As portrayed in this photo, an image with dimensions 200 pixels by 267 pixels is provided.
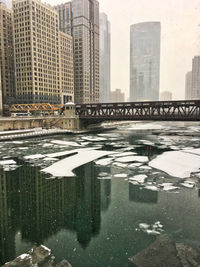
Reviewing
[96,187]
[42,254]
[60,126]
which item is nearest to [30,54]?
[60,126]

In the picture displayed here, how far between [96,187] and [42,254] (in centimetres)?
1004

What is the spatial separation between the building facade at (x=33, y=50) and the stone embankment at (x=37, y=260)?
118205 mm

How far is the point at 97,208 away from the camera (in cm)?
1574

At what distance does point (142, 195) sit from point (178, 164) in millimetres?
11570

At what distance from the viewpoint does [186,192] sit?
1792cm

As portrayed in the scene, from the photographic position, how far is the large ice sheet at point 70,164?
2405 cm

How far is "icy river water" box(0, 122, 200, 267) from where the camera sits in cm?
1107

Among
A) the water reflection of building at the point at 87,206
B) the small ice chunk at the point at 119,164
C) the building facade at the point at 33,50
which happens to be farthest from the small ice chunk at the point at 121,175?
the building facade at the point at 33,50

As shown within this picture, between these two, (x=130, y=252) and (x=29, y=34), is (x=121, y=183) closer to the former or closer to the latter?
(x=130, y=252)

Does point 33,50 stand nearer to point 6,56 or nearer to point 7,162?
point 6,56

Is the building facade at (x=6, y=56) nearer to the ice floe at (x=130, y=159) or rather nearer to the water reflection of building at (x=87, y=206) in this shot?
the ice floe at (x=130, y=159)

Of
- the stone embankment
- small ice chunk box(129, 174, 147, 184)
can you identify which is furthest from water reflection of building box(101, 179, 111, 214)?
the stone embankment

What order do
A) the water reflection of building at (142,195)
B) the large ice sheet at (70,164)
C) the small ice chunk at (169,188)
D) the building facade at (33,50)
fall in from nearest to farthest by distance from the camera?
the water reflection of building at (142,195) → the small ice chunk at (169,188) → the large ice sheet at (70,164) → the building facade at (33,50)

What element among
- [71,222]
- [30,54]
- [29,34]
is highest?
[29,34]
